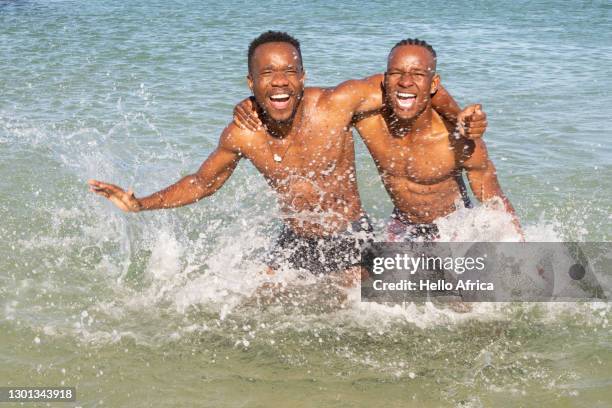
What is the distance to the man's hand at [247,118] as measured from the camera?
450 centimetres

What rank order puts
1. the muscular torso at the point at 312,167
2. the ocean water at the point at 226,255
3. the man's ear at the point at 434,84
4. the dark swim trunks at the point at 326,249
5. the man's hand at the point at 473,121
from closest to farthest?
the man's hand at the point at 473,121, the ocean water at the point at 226,255, the man's ear at the point at 434,84, the muscular torso at the point at 312,167, the dark swim trunks at the point at 326,249

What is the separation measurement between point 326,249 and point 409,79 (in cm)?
126

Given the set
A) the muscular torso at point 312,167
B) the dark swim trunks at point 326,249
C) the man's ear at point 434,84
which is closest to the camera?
the man's ear at point 434,84

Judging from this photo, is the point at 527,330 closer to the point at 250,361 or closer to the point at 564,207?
the point at 250,361

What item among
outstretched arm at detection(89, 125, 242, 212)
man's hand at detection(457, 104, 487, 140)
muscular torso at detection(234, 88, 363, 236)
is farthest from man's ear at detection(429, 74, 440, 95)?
outstretched arm at detection(89, 125, 242, 212)

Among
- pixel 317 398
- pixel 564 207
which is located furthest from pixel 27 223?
pixel 564 207

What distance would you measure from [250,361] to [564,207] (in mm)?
3473

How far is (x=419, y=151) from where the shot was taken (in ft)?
15.2

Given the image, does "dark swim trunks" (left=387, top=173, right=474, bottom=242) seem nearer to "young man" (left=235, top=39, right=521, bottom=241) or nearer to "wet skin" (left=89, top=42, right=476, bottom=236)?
"young man" (left=235, top=39, right=521, bottom=241)

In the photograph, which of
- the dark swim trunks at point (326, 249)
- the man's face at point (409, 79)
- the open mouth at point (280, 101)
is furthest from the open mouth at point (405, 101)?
the dark swim trunks at point (326, 249)

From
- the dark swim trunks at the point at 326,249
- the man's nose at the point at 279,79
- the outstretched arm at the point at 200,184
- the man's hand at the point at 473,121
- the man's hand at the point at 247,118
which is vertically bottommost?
the dark swim trunks at the point at 326,249

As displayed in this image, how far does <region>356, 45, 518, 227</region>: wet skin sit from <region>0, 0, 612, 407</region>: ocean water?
189 millimetres

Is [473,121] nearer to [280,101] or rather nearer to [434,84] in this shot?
[434,84]

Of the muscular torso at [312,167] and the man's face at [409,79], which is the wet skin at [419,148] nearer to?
the man's face at [409,79]
